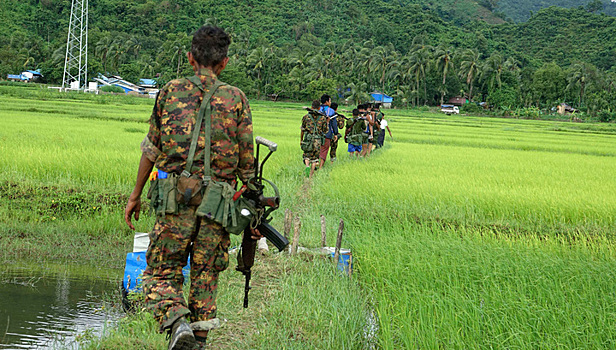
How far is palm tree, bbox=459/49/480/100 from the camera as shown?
6259 centimetres

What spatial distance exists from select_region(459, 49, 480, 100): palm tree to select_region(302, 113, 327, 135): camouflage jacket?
5629cm

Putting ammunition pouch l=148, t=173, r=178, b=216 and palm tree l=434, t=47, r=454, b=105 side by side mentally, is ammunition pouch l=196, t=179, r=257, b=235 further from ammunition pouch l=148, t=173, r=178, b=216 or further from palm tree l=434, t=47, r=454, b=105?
palm tree l=434, t=47, r=454, b=105

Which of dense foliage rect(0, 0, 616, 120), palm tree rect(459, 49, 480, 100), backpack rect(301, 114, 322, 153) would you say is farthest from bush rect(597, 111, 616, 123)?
backpack rect(301, 114, 322, 153)

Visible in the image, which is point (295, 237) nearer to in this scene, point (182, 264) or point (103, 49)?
point (182, 264)

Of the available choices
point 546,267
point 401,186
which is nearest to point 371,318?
point 546,267

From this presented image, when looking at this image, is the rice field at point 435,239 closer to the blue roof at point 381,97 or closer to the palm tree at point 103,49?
the blue roof at point 381,97

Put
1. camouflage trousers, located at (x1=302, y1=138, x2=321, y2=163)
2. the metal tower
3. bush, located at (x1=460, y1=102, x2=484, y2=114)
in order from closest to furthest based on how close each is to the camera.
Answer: camouflage trousers, located at (x1=302, y1=138, x2=321, y2=163)
the metal tower
bush, located at (x1=460, y1=102, x2=484, y2=114)

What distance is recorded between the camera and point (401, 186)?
27.0ft

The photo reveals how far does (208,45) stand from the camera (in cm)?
284

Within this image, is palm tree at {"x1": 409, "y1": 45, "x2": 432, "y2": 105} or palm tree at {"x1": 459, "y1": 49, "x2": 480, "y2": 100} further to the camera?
palm tree at {"x1": 459, "y1": 49, "x2": 480, "y2": 100}

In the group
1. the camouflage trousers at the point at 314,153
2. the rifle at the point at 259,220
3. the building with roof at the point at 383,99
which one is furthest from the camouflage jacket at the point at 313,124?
the building with roof at the point at 383,99

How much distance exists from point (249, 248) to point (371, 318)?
1243mm

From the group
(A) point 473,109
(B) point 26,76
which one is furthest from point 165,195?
(B) point 26,76

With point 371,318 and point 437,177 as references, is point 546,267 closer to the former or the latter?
point 371,318
